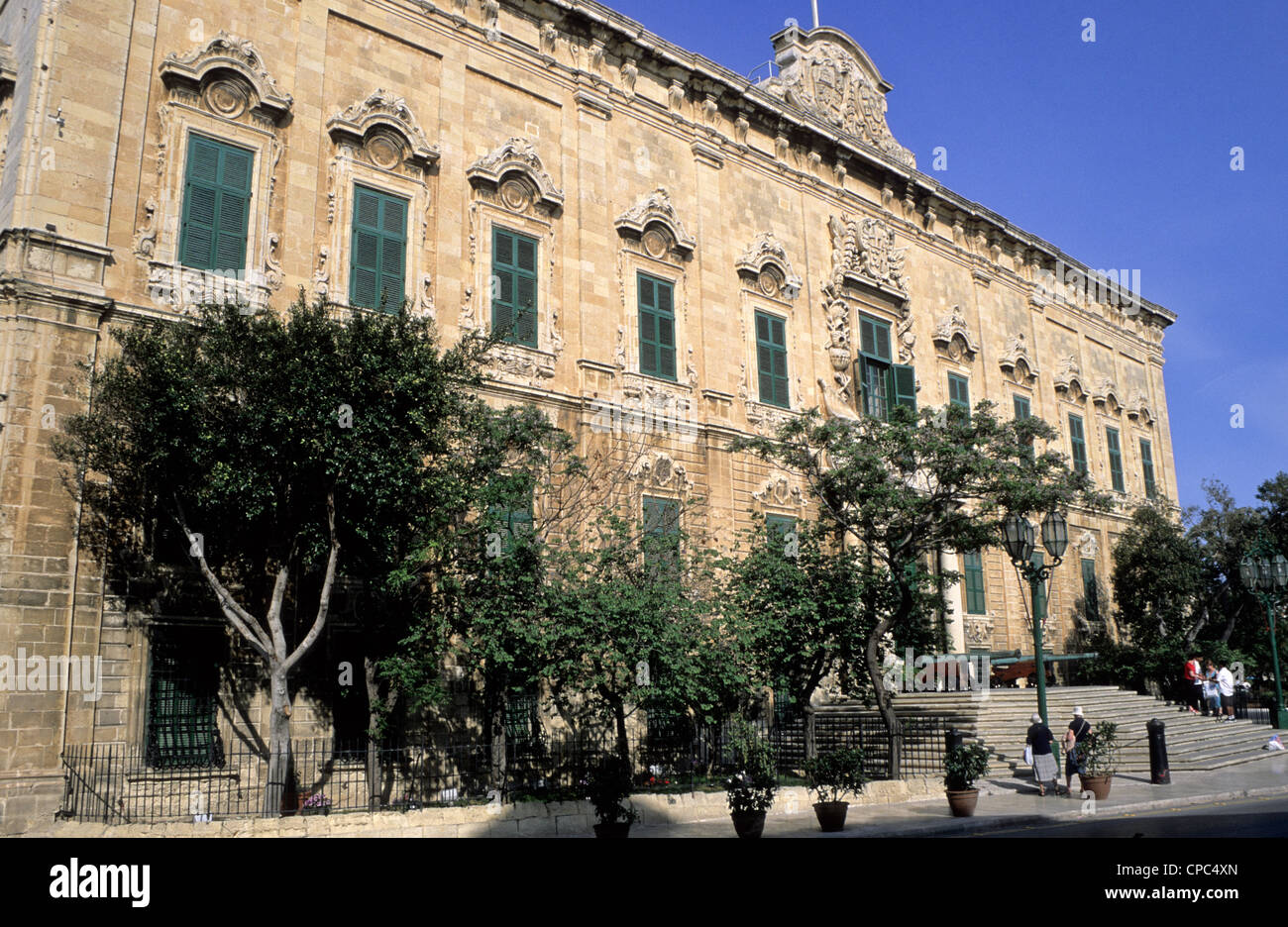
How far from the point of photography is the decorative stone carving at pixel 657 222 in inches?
843

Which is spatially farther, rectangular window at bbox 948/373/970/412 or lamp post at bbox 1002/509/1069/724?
rectangular window at bbox 948/373/970/412

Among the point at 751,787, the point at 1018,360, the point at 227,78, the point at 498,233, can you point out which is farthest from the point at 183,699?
the point at 1018,360

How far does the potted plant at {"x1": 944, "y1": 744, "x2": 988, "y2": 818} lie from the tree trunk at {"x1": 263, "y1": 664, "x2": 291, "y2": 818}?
358 inches

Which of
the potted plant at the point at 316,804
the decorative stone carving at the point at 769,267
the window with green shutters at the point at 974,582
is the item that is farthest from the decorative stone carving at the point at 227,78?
the window with green shutters at the point at 974,582

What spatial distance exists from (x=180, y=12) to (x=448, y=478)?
878cm

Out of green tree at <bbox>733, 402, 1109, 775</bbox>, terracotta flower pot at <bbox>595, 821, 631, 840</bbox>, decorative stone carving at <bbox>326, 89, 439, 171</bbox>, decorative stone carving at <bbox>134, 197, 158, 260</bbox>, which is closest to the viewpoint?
terracotta flower pot at <bbox>595, 821, 631, 840</bbox>

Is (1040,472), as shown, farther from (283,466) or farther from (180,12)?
(180,12)

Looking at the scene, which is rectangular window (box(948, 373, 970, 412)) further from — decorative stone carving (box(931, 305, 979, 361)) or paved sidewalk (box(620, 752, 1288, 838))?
paved sidewalk (box(620, 752, 1288, 838))

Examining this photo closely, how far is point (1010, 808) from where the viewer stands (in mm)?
15477

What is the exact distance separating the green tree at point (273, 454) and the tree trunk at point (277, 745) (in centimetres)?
2

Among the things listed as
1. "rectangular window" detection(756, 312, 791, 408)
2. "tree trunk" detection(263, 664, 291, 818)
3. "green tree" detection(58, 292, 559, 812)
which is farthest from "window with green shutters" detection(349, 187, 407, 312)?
"rectangular window" detection(756, 312, 791, 408)

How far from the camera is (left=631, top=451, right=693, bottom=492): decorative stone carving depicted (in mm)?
20203

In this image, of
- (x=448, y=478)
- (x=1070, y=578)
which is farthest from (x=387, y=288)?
(x=1070, y=578)

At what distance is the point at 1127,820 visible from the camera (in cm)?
1393
